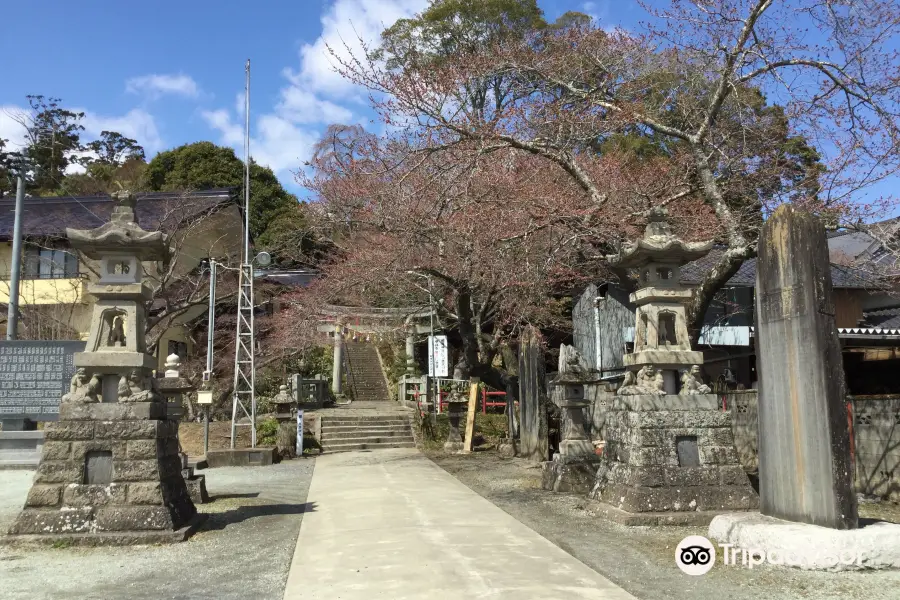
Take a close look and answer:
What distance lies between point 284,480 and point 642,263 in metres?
8.24

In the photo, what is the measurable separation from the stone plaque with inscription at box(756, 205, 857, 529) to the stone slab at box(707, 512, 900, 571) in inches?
5.6

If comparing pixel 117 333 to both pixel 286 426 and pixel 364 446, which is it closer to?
pixel 286 426

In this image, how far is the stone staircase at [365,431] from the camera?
19.1 metres

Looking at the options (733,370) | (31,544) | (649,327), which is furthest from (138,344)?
(733,370)

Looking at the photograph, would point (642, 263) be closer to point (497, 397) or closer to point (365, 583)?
point (365, 583)

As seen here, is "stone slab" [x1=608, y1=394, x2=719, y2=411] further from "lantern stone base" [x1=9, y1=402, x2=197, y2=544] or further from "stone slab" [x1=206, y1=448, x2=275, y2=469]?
"stone slab" [x1=206, y1=448, x2=275, y2=469]

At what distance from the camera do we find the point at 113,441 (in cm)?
701

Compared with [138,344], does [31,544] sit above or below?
below

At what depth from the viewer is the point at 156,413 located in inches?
287

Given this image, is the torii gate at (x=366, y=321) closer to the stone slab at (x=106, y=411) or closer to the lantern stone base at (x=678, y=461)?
the lantern stone base at (x=678, y=461)

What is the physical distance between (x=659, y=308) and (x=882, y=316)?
50.0 ft

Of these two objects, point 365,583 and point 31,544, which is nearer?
point 365,583

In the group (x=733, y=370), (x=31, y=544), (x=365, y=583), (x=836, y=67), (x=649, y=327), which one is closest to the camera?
(x=365, y=583)

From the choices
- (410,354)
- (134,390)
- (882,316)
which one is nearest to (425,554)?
(134,390)
